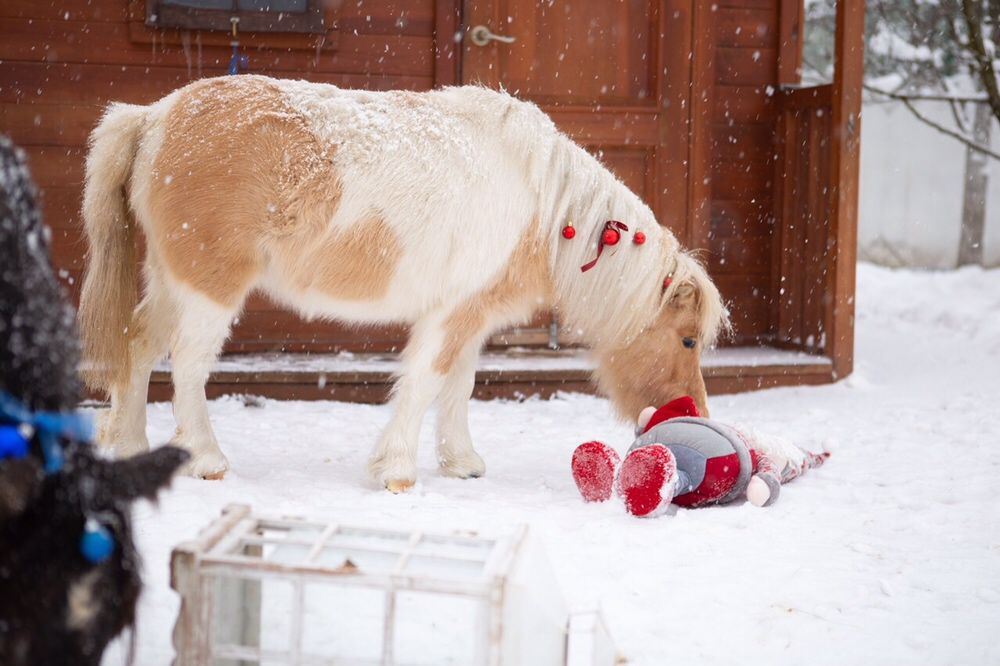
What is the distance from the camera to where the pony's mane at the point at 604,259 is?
3.29m

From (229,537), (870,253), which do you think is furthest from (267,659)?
(870,253)

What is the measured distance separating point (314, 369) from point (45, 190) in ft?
5.39

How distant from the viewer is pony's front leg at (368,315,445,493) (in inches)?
125

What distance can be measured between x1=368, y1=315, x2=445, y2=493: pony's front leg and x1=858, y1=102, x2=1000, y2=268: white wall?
385 inches

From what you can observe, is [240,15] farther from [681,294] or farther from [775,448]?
[775,448]

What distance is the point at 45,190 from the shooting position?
4.84 meters

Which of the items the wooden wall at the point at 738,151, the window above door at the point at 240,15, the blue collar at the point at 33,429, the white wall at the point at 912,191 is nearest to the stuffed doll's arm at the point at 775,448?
the wooden wall at the point at 738,151

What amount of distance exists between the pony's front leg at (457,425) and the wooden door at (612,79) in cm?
179

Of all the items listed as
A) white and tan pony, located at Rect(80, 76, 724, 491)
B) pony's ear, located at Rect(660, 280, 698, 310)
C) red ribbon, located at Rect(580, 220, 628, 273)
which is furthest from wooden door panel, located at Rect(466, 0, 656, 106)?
pony's ear, located at Rect(660, 280, 698, 310)

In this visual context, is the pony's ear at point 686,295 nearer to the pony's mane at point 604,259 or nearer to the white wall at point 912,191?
the pony's mane at point 604,259

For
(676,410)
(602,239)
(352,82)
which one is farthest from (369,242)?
(352,82)

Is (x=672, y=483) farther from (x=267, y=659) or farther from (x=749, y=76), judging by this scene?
(x=749, y=76)

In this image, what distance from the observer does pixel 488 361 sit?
507cm

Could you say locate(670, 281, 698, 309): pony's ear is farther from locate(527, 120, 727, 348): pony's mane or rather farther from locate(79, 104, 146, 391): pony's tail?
locate(79, 104, 146, 391): pony's tail
